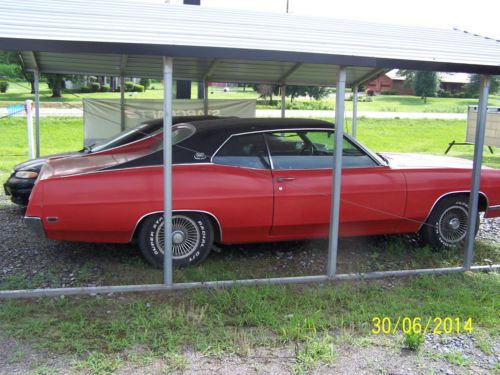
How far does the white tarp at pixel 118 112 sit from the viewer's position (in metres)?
10.0

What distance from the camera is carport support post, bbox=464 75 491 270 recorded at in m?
5.11

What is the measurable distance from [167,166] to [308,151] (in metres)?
1.69

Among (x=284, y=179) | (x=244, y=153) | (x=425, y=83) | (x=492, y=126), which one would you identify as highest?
(x=425, y=83)

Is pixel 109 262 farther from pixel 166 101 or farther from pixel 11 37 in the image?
pixel 11 37

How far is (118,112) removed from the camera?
A: 10.1 metres

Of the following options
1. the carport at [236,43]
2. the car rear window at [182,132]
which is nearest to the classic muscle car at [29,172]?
the car rear window at [182,132]

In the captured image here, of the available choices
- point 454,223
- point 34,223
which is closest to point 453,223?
point 454,223

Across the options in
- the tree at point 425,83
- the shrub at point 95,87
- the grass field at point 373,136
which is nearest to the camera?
the grass field at point 373,136

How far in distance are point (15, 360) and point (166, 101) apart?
2222mm

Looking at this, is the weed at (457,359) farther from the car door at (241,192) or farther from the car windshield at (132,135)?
the car windshield at (132,135)

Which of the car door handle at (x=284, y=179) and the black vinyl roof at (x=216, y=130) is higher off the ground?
the black vinyl roof at (x=216, y=130)

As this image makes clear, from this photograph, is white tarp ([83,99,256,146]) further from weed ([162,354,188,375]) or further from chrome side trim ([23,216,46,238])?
weed ([162,354,188,375])

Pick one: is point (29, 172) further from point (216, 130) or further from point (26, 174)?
point (216, 130)

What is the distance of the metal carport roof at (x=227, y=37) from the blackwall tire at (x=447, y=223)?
1.50 meters
